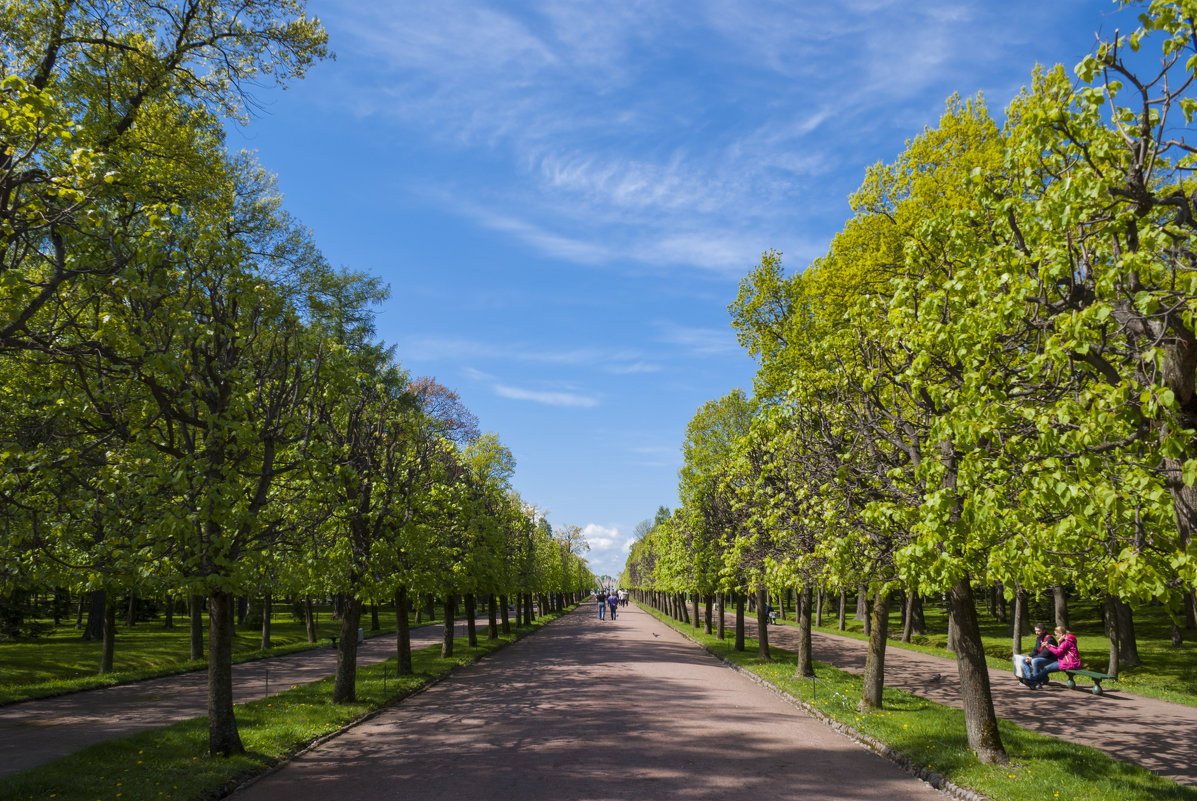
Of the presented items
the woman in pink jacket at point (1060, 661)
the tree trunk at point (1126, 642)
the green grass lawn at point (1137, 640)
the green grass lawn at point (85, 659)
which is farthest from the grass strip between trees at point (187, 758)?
the tree trunk at point (1126, 642)

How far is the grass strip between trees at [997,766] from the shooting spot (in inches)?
353

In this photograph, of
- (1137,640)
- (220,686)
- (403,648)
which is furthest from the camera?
(1137,640)

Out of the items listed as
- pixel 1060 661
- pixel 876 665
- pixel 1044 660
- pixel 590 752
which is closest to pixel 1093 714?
pixel 1044 660

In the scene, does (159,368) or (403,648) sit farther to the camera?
(403,648)

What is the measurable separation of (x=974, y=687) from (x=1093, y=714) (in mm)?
8105

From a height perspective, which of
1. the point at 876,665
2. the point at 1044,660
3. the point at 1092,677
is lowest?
the point at 1092,677

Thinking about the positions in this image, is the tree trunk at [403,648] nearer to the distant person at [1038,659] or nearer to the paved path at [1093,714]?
the paved path at [1093,714]

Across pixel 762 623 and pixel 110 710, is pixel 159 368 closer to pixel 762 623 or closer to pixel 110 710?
pixel 110 710

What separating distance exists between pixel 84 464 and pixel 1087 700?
21.7 meters

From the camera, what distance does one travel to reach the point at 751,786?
958 cm

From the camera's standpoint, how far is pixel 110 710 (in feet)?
56.0

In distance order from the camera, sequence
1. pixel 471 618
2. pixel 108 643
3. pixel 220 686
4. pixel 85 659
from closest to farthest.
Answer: pixel 220 686
pixel 108 643
pixel 85 659
pixel 471 618

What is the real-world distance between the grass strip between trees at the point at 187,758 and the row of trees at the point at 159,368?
78 cm

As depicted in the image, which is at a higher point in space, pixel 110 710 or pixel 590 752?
pixel 590 752
